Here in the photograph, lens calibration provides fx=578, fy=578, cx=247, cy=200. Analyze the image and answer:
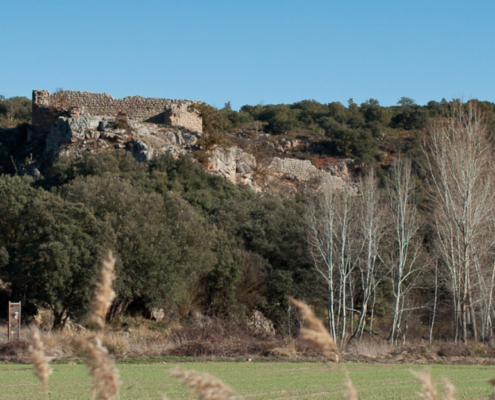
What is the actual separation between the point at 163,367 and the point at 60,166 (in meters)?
19.6

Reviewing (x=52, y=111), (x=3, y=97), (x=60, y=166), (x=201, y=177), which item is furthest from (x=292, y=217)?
(x=3, y=97)

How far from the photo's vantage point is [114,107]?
130 ft

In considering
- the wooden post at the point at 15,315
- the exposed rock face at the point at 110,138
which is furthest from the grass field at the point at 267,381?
the exposed rock face at the point at 110,138

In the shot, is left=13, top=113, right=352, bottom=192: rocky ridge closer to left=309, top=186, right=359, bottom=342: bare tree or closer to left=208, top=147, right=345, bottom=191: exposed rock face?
left=208, top=147, right=345, bottom=191: exposed rock face

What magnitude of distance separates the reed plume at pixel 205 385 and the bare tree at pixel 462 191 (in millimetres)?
22437

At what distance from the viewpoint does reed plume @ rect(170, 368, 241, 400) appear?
7.20ft

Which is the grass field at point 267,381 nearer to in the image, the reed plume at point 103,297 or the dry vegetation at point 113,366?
the dry vegetation at point 113,366

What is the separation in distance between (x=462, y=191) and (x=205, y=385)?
23802mm

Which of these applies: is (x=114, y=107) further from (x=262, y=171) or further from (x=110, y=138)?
(x=262, y=171)

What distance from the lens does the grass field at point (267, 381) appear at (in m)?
9.74

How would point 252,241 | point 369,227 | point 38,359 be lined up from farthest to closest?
point 252,241, point 369,227, point 38,359

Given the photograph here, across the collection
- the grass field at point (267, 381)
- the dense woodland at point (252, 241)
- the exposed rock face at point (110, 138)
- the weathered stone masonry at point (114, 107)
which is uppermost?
the weathered stone masonry at point (114, 107)

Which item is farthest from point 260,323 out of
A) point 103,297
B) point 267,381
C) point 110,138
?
point 103,297

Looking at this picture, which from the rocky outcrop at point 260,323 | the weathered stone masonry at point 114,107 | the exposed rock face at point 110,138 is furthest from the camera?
the weathered stone masonry at point 114,107
